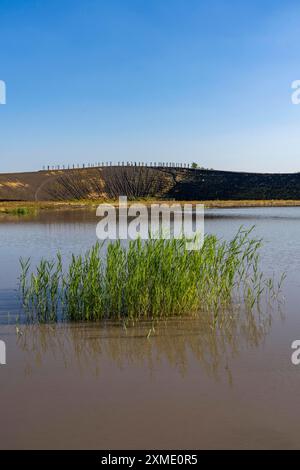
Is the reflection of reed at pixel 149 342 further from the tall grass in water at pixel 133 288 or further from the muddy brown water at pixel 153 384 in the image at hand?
the tall grass in water at pixel 133 288

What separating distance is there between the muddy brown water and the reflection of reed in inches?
0.5

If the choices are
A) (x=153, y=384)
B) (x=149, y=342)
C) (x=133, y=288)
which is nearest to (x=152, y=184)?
(x=133, y=288)

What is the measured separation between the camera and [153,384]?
5250mm

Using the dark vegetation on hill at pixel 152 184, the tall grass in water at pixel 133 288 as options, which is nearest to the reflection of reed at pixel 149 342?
the tall grass in water at pixel 133 288

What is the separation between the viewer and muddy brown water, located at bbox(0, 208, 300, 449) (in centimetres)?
421

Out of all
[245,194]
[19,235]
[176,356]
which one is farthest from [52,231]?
[245,194]

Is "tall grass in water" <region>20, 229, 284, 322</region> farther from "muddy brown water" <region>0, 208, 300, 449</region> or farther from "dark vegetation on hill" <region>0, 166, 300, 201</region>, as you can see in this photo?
"dark vegetation on hill" <region>0, 166, 300, 201</region>

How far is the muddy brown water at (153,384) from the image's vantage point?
4.21 meters

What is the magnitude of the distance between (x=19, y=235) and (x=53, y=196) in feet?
162

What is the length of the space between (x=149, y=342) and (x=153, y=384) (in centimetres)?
140

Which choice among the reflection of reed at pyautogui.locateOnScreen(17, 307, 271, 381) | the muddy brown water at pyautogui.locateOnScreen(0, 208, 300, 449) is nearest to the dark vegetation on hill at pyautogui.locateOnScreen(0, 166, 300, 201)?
the reflection of reed at pyautogui.locateOnScreen(17, 307, 271, 381)

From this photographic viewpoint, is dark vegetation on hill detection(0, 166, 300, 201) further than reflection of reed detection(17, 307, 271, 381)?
Yes

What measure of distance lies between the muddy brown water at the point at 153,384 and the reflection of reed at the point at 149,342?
13 mm
